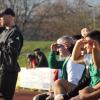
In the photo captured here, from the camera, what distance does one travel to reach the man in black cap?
713cm

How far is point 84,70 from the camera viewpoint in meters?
6.46

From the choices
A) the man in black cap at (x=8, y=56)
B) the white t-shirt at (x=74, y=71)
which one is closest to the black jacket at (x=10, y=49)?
the man in black cap at (x=8, y=56)

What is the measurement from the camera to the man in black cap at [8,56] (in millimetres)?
7133

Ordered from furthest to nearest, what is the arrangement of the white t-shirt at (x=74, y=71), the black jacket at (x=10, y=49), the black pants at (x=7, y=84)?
the black pants at (x=7, y=84) < the black jacket at (x=10, y=49) < the white t-shirt at (x=74, y=71)

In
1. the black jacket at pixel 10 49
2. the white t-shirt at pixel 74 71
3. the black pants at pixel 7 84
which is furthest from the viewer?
the black pants at pixel 7 84

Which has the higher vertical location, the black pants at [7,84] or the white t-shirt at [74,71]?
the white t-shirt at [74,71]

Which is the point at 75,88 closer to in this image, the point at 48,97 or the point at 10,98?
the point at 48,97

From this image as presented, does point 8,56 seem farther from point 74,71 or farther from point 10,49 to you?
point 74,71

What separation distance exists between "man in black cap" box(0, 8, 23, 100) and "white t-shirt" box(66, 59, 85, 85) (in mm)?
1006

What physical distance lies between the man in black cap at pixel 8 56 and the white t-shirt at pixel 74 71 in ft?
3.30

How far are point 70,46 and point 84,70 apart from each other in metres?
0.44

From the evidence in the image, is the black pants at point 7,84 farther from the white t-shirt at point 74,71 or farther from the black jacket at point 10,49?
the white t-shirt at point 74,71

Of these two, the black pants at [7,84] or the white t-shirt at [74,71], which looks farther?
the black pants at [7,84]

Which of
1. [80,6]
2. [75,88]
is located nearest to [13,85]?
[75,88]
